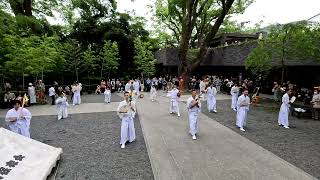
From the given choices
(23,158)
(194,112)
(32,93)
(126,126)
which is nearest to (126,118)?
(126,126)

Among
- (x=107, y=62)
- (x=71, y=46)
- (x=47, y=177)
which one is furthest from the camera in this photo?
(x=107, y=62)

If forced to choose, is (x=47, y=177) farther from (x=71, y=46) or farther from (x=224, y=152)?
(x=71, y=46)

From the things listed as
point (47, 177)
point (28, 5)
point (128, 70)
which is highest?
point (28, 5)

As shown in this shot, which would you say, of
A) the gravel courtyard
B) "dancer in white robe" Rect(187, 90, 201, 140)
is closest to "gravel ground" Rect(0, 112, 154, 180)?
the gravel courtyard

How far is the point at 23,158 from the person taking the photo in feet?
24.6

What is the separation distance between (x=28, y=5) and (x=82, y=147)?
22.6 meters

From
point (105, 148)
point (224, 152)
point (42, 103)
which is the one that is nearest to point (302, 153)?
point (224, 152)

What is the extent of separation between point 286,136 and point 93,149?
23.9ft

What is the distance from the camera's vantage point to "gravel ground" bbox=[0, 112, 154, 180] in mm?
8062

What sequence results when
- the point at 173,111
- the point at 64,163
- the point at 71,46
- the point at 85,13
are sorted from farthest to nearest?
the point at 85,13
the point at 71,46
the point at 173,111
the point at 64,163

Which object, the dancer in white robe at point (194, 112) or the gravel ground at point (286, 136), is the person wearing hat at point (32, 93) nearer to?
the gravel ground at point (286, 136)

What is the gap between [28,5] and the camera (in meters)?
28.7

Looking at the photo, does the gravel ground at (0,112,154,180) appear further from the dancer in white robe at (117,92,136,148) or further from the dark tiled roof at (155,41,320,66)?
the dark tiled roof at (155,41,320,66)

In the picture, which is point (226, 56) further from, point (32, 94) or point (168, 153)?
point (168, 153)
